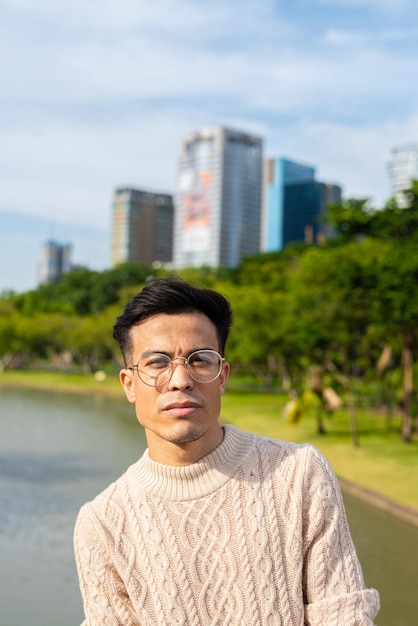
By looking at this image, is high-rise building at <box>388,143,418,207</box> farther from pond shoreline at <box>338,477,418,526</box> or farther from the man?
the man

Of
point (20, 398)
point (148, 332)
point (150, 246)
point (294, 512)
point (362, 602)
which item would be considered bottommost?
point (20, 398)

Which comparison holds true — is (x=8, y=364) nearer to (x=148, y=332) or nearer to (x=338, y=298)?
(x=338, y=298)

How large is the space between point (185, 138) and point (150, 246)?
16831 millimetres

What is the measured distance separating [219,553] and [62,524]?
10.4 metres

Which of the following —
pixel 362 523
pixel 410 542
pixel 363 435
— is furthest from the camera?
pixel 363 435

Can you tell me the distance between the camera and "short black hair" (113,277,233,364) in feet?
5.95

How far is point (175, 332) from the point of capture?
5.94 feet

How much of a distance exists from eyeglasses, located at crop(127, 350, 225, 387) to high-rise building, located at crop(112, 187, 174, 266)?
10366 centimetres

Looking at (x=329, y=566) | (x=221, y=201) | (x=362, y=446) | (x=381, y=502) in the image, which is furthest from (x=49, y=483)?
(x=221, y=201)

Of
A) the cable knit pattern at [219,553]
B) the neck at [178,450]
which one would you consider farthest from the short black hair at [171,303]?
the cable knit pattern at [219,553]

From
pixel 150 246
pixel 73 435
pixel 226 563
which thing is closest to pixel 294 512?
pixel 226 563

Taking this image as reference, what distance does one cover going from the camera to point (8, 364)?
45.1 meters

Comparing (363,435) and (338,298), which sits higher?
(338,298)

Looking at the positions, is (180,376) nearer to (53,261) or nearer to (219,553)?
(219,553)
